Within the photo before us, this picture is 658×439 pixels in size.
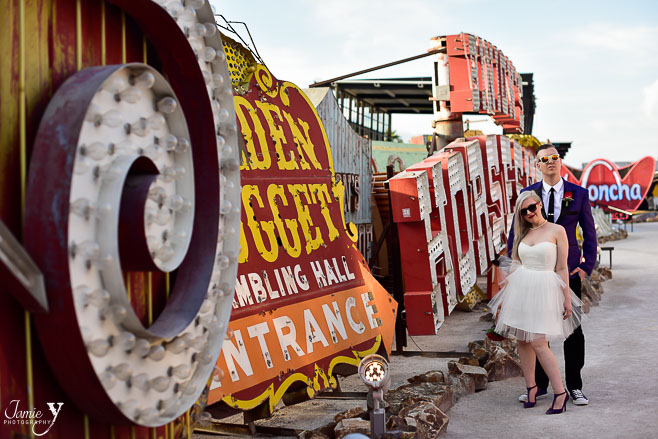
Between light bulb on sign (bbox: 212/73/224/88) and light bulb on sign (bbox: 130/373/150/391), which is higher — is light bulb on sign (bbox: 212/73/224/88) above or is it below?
above

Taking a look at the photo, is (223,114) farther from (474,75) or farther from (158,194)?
(474,75)

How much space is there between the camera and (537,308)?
5203mm

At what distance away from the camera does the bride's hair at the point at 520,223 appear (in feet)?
17.4

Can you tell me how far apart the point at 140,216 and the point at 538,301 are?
12.9 ft

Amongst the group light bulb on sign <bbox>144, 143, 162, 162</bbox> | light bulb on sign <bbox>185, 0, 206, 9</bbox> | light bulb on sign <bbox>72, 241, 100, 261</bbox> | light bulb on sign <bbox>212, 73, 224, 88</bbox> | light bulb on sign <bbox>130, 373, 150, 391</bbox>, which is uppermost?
light bulb on sign <bbox>185, 0, 206, 9</bbox>

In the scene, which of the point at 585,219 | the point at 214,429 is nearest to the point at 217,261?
the point at 214,429

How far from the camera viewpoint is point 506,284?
5.64 metres

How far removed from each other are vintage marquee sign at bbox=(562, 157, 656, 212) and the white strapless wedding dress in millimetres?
20690

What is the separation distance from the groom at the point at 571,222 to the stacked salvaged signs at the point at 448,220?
1427 millimetres

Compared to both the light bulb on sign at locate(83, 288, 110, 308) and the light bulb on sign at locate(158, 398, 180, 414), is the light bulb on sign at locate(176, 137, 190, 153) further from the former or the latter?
the light bulb on sign at locate(158, 398, 180, 414)

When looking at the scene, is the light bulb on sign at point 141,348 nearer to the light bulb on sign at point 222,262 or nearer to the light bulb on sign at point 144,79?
the light bulb on sign at point 222,262

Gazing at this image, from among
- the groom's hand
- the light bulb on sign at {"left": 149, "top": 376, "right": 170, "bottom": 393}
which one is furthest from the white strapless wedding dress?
the light bulb on sign at {"left": 149, "top": 376, "right": 170, "bottom": 393}

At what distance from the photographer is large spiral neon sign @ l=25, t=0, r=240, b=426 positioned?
1648mm

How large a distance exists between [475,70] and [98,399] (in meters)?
9.47
